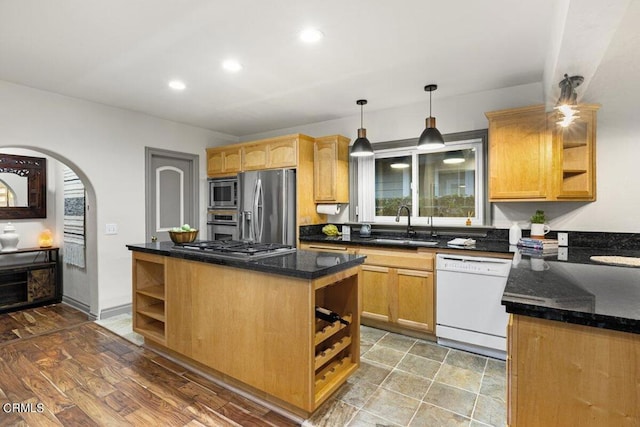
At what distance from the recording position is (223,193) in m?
4.68

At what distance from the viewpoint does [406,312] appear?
10.3 ft

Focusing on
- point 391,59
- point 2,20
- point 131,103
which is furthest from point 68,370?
point 391,59

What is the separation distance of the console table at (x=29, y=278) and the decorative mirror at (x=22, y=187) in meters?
0.55

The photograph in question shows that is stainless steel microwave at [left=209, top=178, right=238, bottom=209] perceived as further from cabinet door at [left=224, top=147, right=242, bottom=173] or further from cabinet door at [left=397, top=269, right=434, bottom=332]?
cabinet door at [left=397, top=269, right=434, bottom=332]

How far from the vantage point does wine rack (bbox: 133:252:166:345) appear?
9.11 ft

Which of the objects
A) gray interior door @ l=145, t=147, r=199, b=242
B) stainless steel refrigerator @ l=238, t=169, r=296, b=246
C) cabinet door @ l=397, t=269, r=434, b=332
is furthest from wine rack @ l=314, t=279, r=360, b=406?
gray interior door @ l=145, t=147, r=199, b=242

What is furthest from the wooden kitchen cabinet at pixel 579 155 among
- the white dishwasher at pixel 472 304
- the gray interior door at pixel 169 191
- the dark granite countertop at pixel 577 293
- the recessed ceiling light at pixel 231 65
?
the gray interior door at pixel 169 191

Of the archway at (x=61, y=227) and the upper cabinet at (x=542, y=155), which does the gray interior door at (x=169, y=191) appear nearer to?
the archway at (x=61, y=227)

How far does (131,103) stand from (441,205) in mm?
3758

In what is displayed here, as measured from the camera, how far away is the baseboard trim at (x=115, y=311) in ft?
12.1

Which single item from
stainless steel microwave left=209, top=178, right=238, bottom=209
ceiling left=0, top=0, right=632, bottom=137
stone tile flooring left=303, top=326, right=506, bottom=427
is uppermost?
ceiling left=0, top=0, right=632, bottom=137

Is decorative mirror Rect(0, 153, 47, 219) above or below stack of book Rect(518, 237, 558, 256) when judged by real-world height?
above

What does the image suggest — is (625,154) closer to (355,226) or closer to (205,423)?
(355,226)

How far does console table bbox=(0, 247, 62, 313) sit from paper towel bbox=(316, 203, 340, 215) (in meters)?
3.63
